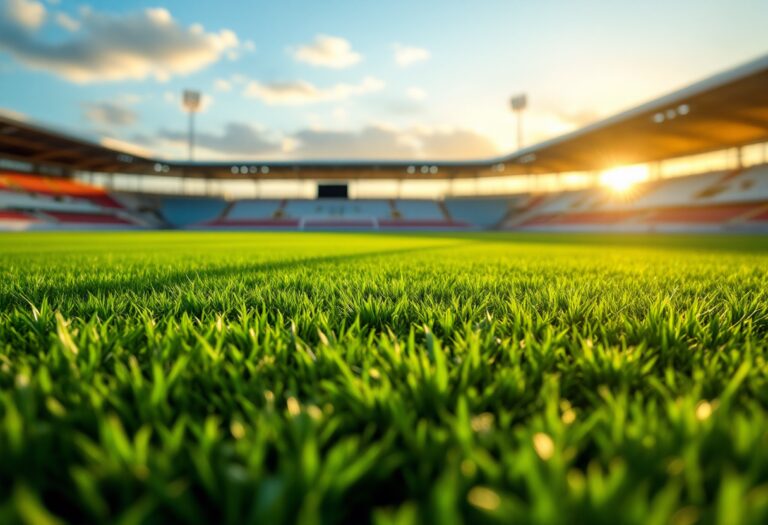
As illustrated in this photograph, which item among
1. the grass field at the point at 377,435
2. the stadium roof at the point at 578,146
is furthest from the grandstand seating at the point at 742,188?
the grass field at the point at 377,435

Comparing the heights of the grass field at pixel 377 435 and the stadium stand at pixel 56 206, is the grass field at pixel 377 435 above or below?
below

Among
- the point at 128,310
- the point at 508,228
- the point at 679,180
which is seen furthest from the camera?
the point at 508,228

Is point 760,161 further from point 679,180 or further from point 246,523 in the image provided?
point 246,523

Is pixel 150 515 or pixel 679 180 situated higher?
pixel 679 180

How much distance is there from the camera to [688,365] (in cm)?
110

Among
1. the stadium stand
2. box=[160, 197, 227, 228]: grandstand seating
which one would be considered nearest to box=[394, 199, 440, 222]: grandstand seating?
box=[160, 197, 227, 228]: grandstand seating

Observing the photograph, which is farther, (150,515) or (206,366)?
(206,366)

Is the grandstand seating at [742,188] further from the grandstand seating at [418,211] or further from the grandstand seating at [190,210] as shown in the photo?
the grandstand seating at [190,210]

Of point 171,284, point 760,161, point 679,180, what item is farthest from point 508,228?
point 171,284

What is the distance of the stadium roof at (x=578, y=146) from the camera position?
63.2 ft

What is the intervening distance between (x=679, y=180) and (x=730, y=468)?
4136cm

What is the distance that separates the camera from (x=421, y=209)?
47094 millimetres

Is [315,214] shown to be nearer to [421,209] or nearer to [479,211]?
[421,209]

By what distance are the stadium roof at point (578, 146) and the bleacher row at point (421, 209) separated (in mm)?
2839
